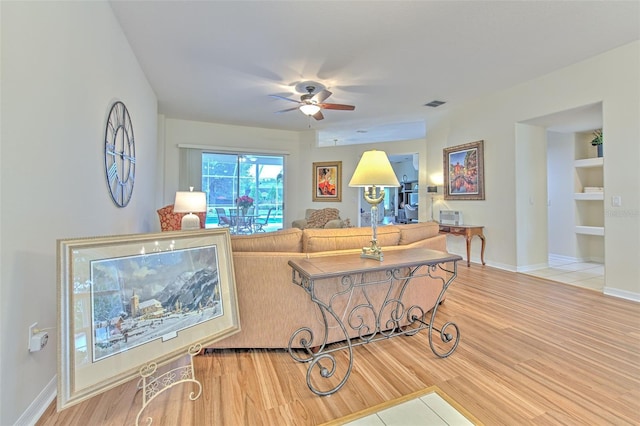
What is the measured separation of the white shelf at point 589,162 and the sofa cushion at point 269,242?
5209mm

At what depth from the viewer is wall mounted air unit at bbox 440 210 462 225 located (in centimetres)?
500

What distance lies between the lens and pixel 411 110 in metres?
5.34

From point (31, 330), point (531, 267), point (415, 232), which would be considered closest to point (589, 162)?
point (531, 267)

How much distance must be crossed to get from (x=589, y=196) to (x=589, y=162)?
0.55m

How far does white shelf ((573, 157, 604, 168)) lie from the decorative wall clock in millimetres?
6533

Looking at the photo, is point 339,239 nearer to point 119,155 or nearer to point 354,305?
point 354,305

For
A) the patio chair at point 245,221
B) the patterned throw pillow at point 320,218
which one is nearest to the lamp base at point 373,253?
the patterned throw pillow at point 320,218

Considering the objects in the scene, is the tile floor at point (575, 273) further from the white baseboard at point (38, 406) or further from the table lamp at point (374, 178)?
the white baseboard at point (38, 406)

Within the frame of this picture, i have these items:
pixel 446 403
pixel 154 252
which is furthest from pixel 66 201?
pixel 446 403

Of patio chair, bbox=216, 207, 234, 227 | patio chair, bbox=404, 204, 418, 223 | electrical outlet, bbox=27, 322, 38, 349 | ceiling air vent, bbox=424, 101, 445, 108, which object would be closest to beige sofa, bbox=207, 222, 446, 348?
electrical outlet, bbox=27, 322, 38, 349

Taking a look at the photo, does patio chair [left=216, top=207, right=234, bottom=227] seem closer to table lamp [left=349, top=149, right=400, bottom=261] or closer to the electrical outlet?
table lamp [left=349, top=149, right=400, bottom=261]

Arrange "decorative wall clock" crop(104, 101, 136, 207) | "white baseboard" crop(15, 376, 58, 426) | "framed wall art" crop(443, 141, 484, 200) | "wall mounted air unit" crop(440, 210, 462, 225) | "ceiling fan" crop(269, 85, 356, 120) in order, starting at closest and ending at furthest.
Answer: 1. "white baseboard" crop(15, 376, 58, 426)
2. "decorative wall clock" crop(104, 101, 136, 207)
3. "ceiling fan" crop(269, 85, 356, 120)
4. "framed wall art" crop(443, 141, 484, 200)
5. "wall mounted air unit" crop(440, 210, 462, 225)

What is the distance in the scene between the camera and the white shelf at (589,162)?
4527 millimetres

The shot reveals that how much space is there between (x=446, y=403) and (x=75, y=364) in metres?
1.77
